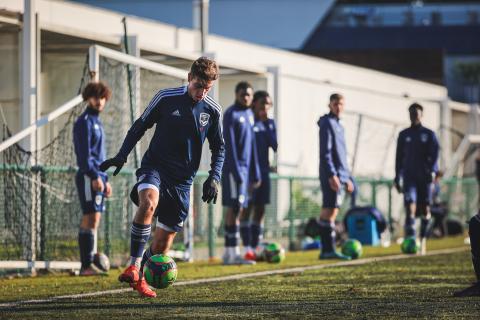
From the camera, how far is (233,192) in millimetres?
15430

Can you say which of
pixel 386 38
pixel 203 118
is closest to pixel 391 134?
pixel 203 118

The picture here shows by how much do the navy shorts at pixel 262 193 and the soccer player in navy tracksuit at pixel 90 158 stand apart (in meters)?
3.67

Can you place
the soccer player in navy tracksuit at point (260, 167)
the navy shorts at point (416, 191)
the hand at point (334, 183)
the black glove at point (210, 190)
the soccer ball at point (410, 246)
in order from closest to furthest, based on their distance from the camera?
1. the black glove at point (210, 190)
2. the hand at point (334, 183)
3. the soccer player in navy tracksuit at point (260, 167)
4. the navy shorts at point (416, 191)
5. the soccer ball at point (410, 246)

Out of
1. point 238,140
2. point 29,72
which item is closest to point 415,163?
point 238,140

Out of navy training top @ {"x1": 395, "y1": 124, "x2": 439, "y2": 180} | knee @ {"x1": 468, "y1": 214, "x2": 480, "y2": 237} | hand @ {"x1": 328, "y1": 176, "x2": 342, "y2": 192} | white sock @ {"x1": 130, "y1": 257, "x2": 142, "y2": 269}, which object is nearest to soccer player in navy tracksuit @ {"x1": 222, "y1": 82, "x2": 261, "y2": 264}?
hand @ {"x1": 328, "y1": 176, "x2": 342, "y2": 192}

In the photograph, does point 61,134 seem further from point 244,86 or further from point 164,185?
point 164,185

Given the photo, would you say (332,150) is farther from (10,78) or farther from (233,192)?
(10,78)

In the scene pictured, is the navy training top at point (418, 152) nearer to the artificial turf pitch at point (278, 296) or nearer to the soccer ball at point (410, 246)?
the soccer ball at point (410, 246)

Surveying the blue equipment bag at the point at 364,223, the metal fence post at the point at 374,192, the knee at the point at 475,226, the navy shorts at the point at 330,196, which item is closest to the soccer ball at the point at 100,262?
the navy shorts at the point at 330,196

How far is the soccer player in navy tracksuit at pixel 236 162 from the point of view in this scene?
15.4m

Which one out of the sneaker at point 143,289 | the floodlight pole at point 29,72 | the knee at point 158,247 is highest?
the floodlight pole at point 29,72

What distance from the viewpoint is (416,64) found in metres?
48.6

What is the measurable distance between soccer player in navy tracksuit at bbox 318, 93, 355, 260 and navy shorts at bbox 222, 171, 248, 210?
116cm

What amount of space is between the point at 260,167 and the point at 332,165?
1139mm
